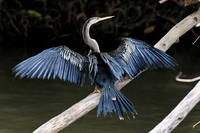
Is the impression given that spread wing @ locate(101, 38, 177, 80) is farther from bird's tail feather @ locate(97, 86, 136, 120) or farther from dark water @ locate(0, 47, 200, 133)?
dark water @ locate(0, 47, 200, 133)

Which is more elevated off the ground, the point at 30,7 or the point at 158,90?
the point at 30,7

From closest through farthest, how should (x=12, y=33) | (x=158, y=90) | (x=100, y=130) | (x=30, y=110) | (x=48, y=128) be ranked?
(x=48, y=128), (x=100, y=130), (x=30, y=110), (x=158, y=90), (x=12, y=33)

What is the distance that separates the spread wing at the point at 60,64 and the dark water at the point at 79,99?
1291 millimetres

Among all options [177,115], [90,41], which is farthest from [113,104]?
[177,115]

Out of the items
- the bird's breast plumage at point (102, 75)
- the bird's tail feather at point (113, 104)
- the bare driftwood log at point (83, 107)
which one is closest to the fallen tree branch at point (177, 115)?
the bare driftwood log at point (83, 107)

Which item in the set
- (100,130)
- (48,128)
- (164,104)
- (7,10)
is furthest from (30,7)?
(48,128)

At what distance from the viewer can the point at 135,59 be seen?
362cm

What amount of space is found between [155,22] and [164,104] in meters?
4.18

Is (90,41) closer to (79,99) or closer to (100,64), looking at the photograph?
(100,64)

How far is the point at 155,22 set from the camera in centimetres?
971

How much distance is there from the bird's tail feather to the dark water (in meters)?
1.40

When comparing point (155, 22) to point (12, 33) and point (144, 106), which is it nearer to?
point (12, 33)

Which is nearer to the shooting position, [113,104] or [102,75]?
[113,104]

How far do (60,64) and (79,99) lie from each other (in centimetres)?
218
